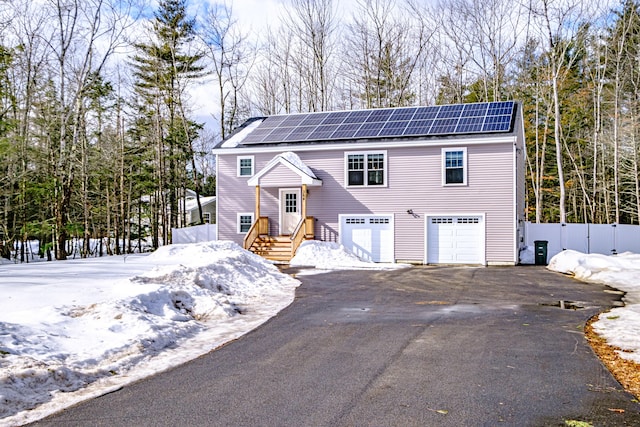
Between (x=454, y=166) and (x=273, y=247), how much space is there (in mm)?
7932

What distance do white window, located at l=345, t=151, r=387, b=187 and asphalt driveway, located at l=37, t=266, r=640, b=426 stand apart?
11.9 metres

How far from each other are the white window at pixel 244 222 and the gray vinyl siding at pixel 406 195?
10.6 inches

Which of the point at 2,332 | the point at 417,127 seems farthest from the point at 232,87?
the point at 2,332

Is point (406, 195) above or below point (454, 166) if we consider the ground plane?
below

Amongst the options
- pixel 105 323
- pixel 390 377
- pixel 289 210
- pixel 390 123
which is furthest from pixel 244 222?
pixel 390 377

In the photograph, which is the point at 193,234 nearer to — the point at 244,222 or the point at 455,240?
the point at 244,222

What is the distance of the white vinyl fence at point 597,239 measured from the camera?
22094 mm

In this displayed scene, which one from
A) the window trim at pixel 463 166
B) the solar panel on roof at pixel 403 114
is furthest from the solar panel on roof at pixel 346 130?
the window trim at pixel 463 166

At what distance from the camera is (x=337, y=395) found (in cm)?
457

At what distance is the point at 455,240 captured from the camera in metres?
19.9

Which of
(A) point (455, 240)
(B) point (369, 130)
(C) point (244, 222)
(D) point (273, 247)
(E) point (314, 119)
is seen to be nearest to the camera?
(A) point (455, 240)

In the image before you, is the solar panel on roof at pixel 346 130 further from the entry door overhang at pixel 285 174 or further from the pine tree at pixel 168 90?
the pine tree at pixel 168 90

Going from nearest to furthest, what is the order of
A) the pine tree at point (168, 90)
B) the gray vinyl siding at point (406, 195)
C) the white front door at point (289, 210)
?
the gray vinyl siding at point (406, 195), the white front door at point (289, 210), the pine tree at point (168, 90)

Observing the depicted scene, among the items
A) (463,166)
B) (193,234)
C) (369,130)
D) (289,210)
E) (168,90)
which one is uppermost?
(168,90)
